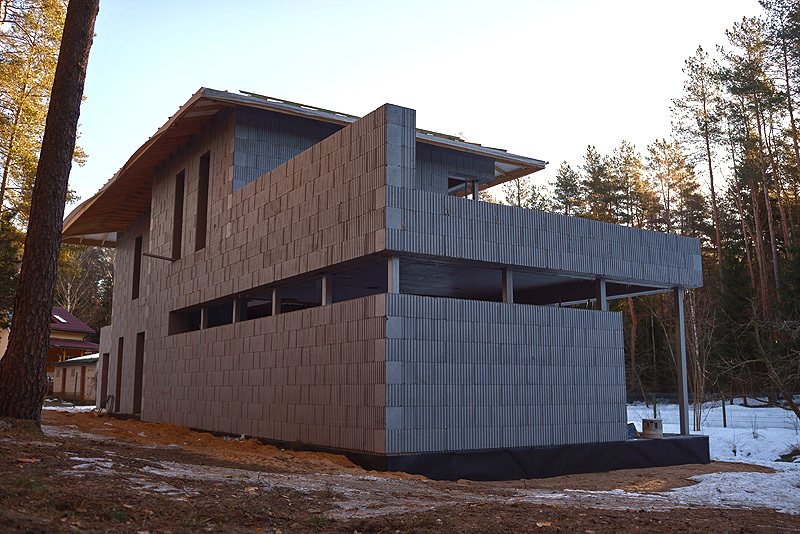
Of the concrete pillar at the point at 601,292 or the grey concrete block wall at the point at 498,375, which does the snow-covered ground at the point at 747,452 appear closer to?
the grey concrete block wall at the point at 498,375

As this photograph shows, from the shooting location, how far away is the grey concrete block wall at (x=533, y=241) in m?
12.1

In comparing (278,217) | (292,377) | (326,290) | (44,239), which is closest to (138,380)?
(278,217)

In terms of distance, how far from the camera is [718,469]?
15414mm

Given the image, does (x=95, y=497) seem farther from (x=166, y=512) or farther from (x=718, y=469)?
(x=718, y=469)

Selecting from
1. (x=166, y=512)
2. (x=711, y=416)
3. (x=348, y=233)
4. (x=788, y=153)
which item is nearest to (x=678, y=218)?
(x=788, y=153)

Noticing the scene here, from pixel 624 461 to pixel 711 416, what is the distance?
20031mm

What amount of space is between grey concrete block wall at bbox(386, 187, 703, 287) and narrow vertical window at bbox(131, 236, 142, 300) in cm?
1897

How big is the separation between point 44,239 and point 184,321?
10571 millimetres

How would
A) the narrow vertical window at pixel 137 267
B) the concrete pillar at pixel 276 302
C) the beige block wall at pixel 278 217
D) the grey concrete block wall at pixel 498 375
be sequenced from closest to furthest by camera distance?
the grey concrete block wall at pixel 498 375 → the beige block wall at pixel 278 217 → the concrete pillar at pixel 276 302 → the narrow vertical window at pixel 137 267

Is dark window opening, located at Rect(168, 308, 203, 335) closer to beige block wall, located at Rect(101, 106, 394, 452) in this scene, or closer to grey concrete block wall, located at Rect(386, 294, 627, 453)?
beige block wall, located at Rect(101, 106, 394, 452)

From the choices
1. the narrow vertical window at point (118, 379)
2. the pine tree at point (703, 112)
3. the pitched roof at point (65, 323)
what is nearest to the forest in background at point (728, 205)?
the pine tree at point (703, 112)

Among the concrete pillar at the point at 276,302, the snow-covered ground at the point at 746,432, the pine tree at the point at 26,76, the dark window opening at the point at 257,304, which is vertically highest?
the pine tree at the point at 26,76

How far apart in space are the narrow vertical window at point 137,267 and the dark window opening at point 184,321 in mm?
7400

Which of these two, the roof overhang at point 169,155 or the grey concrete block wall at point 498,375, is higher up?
the roof overhang at point 169,155
